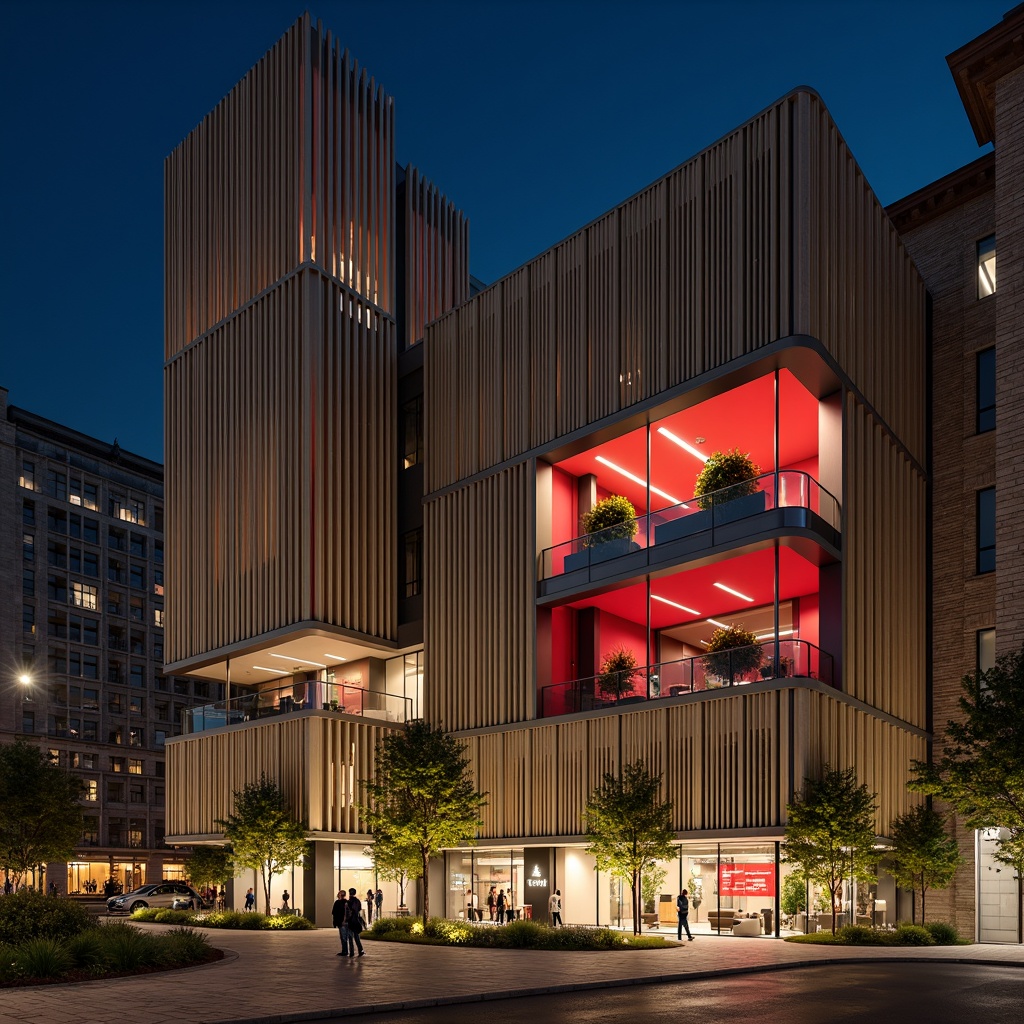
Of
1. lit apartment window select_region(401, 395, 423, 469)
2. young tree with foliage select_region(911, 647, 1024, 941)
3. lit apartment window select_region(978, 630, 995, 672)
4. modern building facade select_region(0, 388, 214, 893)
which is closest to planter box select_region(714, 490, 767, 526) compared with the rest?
young tree with foliage select_region(911, 647, 1024, 941)

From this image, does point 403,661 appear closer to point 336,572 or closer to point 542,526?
point 336,572

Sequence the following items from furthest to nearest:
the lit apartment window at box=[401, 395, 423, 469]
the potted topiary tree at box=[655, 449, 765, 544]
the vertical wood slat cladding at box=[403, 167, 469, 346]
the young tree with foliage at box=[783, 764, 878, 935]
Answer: the vertical wood slat cladding at box=[403, 167, 469, 346] < the lit apartment window at box=[401, 395, 423, 469] < the potted topiary tree at box=[655, 449, 765, 544] < the young tree with foliage at box=[783, 764, 878, 935]

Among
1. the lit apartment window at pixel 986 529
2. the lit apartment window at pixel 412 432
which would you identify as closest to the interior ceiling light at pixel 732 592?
the lit apartment window at pixel 986 529

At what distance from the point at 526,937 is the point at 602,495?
631 inches

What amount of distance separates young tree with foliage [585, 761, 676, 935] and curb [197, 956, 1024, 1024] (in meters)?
6.29

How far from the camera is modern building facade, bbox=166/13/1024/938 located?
32.6 metres

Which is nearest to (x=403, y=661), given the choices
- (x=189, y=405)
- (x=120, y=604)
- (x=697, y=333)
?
(x=189, y=405)

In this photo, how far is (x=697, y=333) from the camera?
111ft

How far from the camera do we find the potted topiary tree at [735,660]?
103ft

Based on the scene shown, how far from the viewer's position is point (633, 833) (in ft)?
102

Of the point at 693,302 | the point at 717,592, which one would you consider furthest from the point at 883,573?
the point at 693,302

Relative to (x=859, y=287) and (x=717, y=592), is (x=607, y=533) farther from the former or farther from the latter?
(x=859, y=287)

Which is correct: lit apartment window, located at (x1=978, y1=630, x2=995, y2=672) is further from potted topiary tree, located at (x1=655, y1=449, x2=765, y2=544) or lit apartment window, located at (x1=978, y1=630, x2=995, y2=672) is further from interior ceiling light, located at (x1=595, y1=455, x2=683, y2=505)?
interior ceiling light, located at (x1=595, y1=455, x2=683, y2=505)

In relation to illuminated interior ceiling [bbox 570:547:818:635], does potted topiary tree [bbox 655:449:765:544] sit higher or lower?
higher
